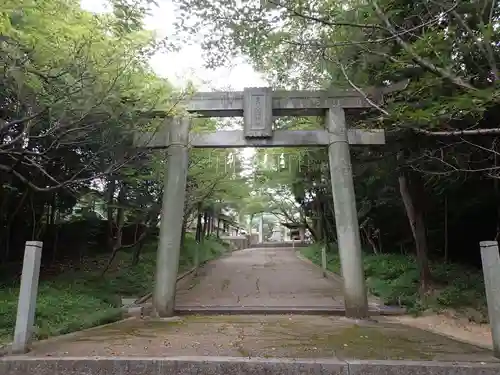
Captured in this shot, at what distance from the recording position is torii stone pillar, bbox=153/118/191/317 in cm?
858

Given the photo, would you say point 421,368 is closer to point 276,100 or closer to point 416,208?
point 276,100

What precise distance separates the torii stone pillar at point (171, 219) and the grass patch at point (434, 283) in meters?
5.47

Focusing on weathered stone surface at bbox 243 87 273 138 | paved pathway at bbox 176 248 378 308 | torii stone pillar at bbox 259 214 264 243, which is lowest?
paved pathway at bbox 176 248 378 308

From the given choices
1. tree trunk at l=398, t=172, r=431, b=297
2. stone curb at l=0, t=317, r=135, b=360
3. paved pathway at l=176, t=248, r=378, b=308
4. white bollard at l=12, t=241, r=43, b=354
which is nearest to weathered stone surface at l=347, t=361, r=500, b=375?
white bollard at l=12, t=241, r=43, b=354

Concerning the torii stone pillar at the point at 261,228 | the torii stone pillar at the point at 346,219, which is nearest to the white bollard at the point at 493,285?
the torii stone pillar at the point at 346,219

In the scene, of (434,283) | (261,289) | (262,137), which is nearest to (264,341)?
(262,137)

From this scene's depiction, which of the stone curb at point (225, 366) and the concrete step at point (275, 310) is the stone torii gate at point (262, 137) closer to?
the concrete step at point (275, 310)

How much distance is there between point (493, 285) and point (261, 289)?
352 inches

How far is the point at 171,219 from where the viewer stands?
29.6ft

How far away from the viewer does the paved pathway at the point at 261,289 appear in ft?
34.7

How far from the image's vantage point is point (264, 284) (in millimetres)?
14242

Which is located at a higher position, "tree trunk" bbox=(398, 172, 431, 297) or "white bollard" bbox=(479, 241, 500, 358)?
"tree trunk" bbox=(398, 172, 431, 297)

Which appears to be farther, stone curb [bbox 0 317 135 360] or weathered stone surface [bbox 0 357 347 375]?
stone curb [bbox 0 317 135 360]

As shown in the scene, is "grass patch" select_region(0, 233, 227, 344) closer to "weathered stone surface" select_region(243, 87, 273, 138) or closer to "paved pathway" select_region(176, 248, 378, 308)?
"paved pathway" select_region(176, 248, 378, 308)
